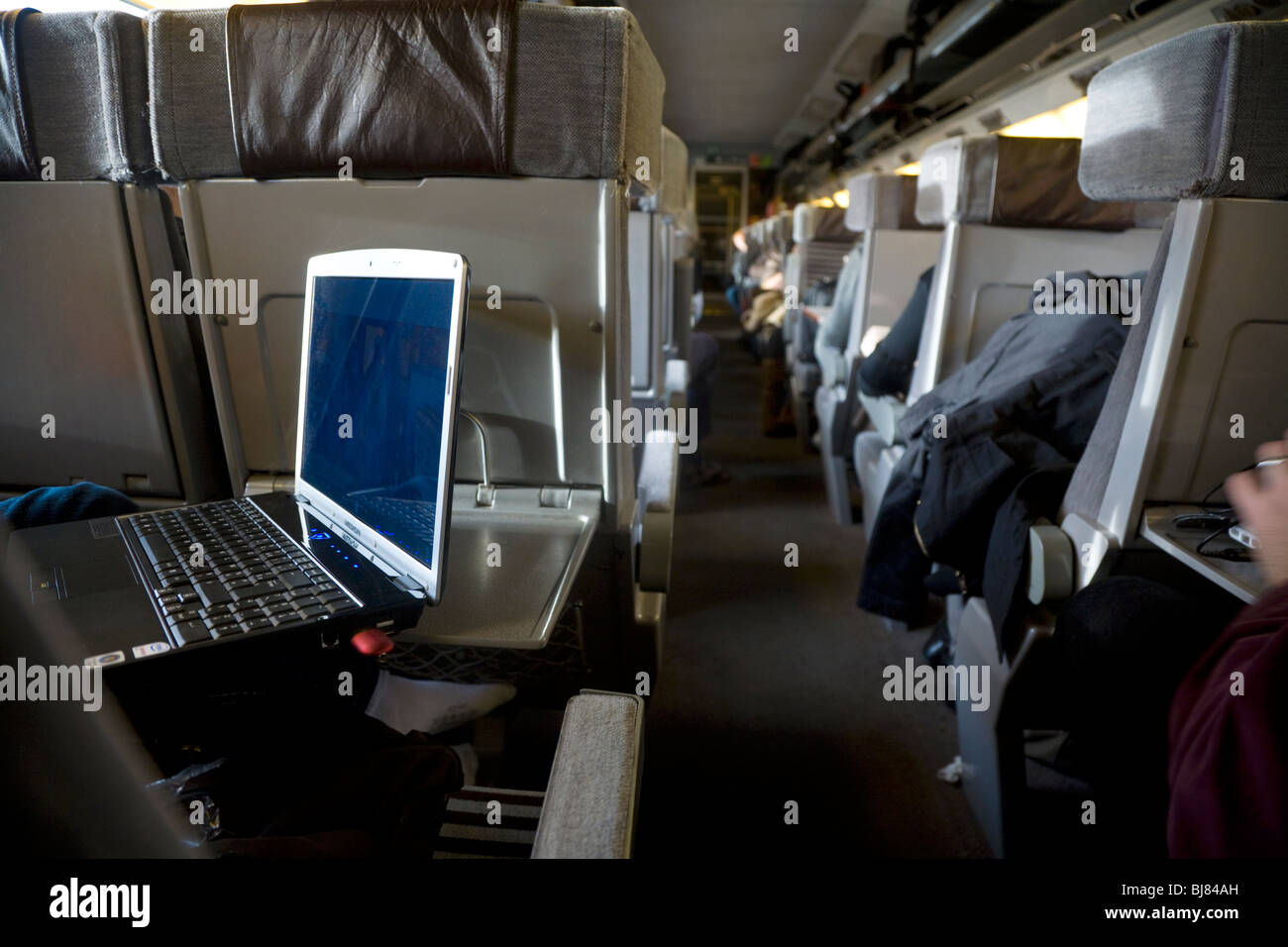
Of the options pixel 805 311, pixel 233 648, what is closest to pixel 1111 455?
pixel 233 648

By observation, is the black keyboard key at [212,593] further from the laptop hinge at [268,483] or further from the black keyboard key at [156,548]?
the laptop hinge at [268,483]

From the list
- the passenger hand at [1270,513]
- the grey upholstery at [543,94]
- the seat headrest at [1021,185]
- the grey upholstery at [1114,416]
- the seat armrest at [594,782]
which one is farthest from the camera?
the seat headrest at [1021,185]

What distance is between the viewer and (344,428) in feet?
3.63

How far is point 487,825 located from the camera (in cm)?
101

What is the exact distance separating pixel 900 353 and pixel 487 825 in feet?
8.78

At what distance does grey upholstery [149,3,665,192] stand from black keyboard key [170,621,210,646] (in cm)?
79

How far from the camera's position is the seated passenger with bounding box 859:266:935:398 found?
306 cm

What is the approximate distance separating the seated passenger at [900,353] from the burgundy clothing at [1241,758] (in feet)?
7.51

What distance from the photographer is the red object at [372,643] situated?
2.78 ft

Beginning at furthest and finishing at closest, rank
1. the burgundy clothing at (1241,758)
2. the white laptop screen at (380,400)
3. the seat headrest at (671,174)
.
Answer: the seat headrest at (671,174)
the white laptop screen at (380,400)
the burgundy clothing at (1241,758)

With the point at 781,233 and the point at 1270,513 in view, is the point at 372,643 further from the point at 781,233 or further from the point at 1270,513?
the point at 781,233

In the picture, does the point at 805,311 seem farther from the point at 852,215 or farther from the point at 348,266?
the point at 348,266

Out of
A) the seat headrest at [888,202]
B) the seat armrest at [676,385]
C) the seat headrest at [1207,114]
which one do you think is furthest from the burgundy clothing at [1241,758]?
the seat headrest at [888,202]

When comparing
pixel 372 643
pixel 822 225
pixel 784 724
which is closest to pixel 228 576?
pixel 372 643
